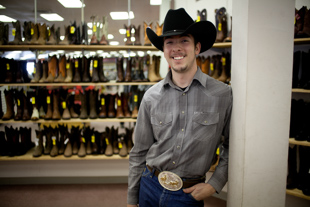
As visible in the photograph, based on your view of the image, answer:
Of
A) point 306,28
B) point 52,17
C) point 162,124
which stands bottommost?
point 162,124

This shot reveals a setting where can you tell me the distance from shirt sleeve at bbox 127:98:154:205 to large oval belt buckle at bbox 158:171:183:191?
224 mm

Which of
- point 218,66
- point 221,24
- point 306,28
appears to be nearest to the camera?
point 306,28

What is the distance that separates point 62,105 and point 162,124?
2660mm

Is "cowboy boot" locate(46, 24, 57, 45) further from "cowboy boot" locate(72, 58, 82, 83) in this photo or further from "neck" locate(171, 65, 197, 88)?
"neck" locate(171, 65, 197, 88)

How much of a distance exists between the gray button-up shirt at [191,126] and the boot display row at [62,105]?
2.17 metres

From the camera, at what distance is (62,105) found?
11.2 feet

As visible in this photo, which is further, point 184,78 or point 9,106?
point 9,106

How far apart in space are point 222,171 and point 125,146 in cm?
245

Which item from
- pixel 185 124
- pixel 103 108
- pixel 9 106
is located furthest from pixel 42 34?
pixel 185 124

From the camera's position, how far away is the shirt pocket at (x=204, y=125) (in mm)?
1208

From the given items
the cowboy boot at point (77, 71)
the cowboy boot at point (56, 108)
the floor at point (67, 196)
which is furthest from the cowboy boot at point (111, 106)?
the floor at point (67, 196)

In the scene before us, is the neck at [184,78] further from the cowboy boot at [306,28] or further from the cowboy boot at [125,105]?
the cowboy boot at [125,105]

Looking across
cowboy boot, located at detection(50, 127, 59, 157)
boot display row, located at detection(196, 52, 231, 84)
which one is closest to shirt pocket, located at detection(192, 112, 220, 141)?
boot display row, located at detection(196, 52, 231, 84)

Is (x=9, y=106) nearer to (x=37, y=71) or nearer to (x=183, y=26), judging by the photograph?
(x=37, y=71)
